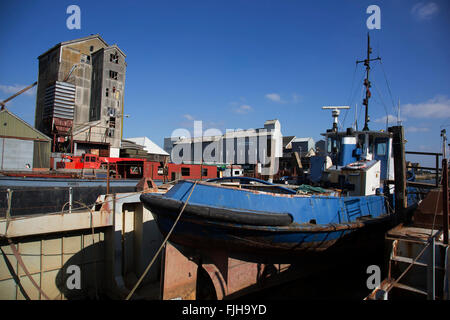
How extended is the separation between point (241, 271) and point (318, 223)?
87.1 inches

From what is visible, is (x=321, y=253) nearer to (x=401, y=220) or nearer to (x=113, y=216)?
(x=401, y=220)

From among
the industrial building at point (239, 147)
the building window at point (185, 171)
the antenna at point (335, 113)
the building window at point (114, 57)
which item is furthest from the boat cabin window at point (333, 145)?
the building window at point (114, 57)

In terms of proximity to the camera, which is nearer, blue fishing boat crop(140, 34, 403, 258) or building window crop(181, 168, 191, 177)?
blue fishing boat crop(140, 34, 403, 258)

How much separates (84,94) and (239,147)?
2018 centimetres

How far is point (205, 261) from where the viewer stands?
21.5ft

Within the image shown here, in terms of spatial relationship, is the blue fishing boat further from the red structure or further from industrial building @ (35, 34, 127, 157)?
industrial building @ (35, 34, 127, 157)

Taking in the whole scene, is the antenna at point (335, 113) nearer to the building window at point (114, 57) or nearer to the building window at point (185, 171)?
the building window at point (185, 171)

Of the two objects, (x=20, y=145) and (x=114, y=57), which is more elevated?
(x=114, y=57)

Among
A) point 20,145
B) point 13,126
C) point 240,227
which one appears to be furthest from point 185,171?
point 13,126

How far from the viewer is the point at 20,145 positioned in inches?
787

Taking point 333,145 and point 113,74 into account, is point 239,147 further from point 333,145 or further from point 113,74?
point 333,145

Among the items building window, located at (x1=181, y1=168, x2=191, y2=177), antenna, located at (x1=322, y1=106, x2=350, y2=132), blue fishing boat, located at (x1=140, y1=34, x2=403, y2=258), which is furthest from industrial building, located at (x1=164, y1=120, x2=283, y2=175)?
blue fishing boat, located at (x1=140, y1=34, x2=403, y2=258)

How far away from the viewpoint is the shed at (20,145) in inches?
762

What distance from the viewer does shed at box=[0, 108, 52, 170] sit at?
1934 cm
